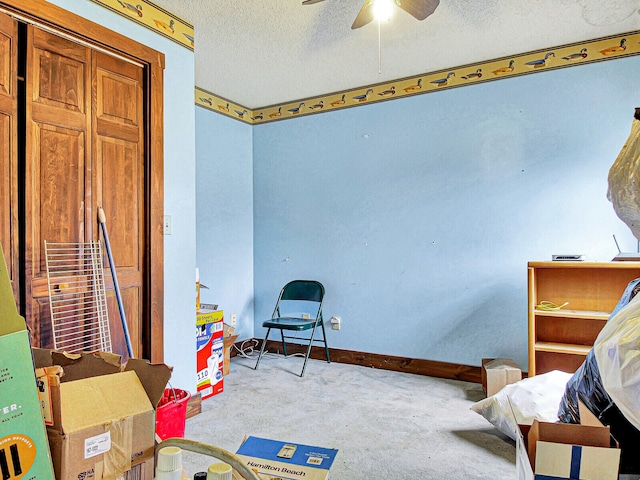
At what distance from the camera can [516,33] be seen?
2.82 metres

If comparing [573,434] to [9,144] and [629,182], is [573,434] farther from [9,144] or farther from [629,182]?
[9,144]

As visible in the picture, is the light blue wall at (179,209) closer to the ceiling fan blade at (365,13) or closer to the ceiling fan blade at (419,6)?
the ceiling fan blade at (365,13)

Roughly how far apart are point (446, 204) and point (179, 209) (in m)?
2.04

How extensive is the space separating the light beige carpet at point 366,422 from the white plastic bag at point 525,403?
4.6 inches

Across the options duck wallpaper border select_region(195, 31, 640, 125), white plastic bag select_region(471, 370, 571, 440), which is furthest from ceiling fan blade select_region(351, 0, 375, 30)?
white plastic bag select_region(471, 370, 571, 440)

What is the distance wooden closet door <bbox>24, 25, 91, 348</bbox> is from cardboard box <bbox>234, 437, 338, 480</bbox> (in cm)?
133

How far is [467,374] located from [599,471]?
235cm

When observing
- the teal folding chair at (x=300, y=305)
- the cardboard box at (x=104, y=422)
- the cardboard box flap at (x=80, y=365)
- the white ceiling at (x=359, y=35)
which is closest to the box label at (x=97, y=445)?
the cardboard box at (x=104, y=422)

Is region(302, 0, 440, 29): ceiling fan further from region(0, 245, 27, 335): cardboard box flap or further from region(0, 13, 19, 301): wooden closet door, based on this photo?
region(0, 245, 27, 335): cardboard box flap

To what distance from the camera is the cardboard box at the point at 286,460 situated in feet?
3.41

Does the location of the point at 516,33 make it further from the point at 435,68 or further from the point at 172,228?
→ the point at 172,228

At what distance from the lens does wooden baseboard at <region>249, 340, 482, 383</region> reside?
3.29m

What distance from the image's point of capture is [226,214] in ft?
13.1

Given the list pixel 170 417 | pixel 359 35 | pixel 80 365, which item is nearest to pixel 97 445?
pixel 80 365
